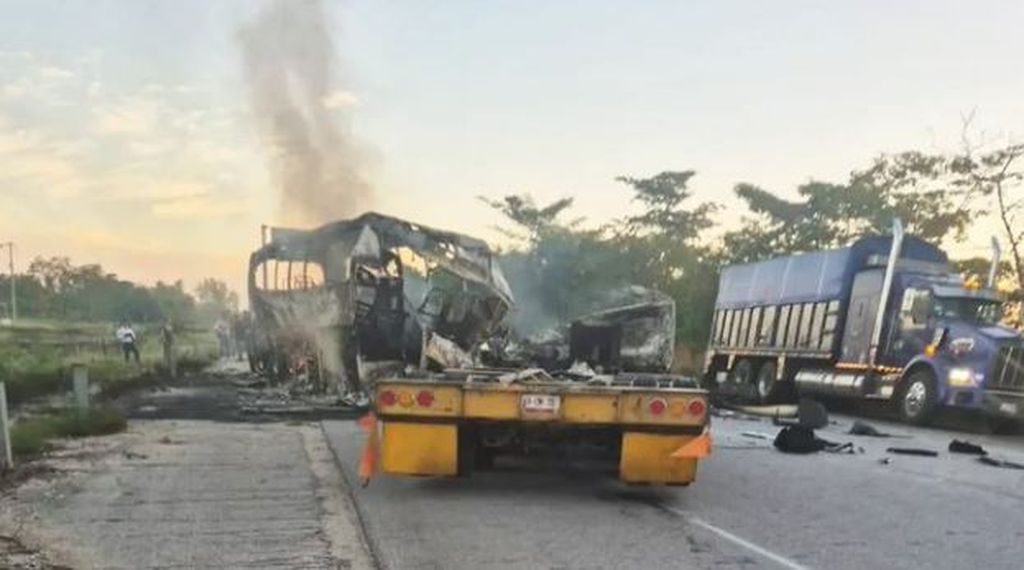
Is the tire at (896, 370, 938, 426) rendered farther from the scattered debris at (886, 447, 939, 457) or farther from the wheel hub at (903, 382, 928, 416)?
the scattered debris at (886, 447, 939, 457)

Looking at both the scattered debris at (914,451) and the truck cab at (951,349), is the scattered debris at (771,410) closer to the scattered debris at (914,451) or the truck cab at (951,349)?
the truck cab at (951,349)

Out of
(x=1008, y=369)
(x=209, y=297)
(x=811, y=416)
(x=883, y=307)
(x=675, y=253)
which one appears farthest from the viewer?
(x=209, y=297)

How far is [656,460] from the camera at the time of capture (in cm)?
809

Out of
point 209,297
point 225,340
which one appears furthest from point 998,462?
point 209,297

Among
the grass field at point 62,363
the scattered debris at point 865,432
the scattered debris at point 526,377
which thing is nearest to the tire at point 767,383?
the scattered debris at point 865,432

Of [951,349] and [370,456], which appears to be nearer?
[370,456]

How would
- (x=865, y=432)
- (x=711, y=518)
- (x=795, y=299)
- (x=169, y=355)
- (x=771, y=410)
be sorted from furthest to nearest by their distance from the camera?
(x=169, y=355) → (x=795, y=299) → (x=771, y=410) → (x=865, y=432) → (x=711, y=518)

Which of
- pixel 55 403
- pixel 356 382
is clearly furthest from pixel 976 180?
pixel 55 403

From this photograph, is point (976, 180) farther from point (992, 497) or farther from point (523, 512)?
point (523, 512)

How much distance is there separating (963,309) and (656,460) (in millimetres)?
12615

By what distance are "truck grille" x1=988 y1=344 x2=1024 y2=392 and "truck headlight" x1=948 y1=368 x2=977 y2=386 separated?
0.29m

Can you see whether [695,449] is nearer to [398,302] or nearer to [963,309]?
[398,302]

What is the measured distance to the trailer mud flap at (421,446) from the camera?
321 inches

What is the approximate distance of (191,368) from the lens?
32469mm
